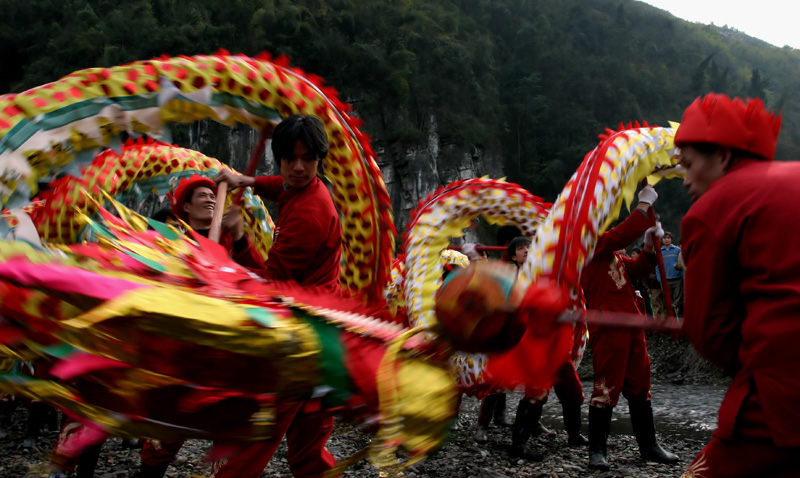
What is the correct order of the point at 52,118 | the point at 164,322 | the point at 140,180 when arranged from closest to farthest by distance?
the point at 164,322 < the point at 52,118 < the point at 140,180

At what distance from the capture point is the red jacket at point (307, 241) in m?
2.54

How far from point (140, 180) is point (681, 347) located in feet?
→ 28.6

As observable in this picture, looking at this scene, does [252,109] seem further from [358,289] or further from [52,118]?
[358,289]

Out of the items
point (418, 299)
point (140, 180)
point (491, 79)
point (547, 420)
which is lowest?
point (547, 420)

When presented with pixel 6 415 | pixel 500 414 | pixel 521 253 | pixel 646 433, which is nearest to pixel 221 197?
pixel 521 253

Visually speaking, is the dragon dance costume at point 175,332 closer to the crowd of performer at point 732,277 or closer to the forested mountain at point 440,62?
the crowd of performer at point 732,277

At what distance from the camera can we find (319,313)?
1.65 m

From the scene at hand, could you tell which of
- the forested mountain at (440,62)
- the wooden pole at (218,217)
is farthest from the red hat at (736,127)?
the forested mountain at (440,62)

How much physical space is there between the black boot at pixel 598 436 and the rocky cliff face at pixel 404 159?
2961 centimetres

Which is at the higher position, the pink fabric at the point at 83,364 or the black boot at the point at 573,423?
the pink fabric at the point at 83,364

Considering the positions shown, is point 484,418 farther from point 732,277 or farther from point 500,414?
point 732,277

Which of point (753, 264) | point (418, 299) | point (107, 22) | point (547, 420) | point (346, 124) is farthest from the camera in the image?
point (107, 22)

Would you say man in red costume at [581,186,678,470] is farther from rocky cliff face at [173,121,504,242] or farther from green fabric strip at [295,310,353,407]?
rocky cliff face at [173,121,504,242]

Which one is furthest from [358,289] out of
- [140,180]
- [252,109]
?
[140,180]
